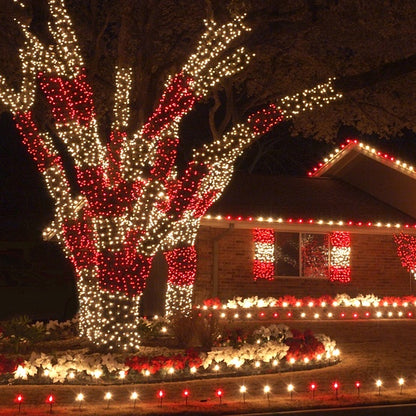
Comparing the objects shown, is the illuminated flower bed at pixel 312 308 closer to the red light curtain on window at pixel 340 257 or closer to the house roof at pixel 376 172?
the red light curtain on window at pixel 340 257

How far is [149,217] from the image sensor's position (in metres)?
13.9

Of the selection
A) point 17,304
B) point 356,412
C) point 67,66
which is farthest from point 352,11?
point 17,304

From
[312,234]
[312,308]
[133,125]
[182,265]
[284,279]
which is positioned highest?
[133,125]

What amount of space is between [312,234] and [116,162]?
412 inches

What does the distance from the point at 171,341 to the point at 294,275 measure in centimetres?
792

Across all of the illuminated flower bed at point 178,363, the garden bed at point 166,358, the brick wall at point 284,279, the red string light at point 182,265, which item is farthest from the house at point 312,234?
the illuminated flower bed at point 178,363

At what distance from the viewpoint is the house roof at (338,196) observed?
21859mm

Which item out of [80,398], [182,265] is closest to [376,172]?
[182,265]

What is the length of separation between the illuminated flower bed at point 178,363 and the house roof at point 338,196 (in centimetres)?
748

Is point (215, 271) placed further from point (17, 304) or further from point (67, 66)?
point (17, 304)

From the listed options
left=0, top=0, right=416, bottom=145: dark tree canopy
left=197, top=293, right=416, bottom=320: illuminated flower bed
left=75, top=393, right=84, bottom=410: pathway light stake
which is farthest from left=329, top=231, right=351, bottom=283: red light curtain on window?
left=75, top=393, right=84, bottom=410: pathway light stake

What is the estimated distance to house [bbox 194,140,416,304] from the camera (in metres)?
21.6

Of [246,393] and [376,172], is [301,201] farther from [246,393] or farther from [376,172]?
[246,393]

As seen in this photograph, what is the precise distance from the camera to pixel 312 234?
23047 millimetres
